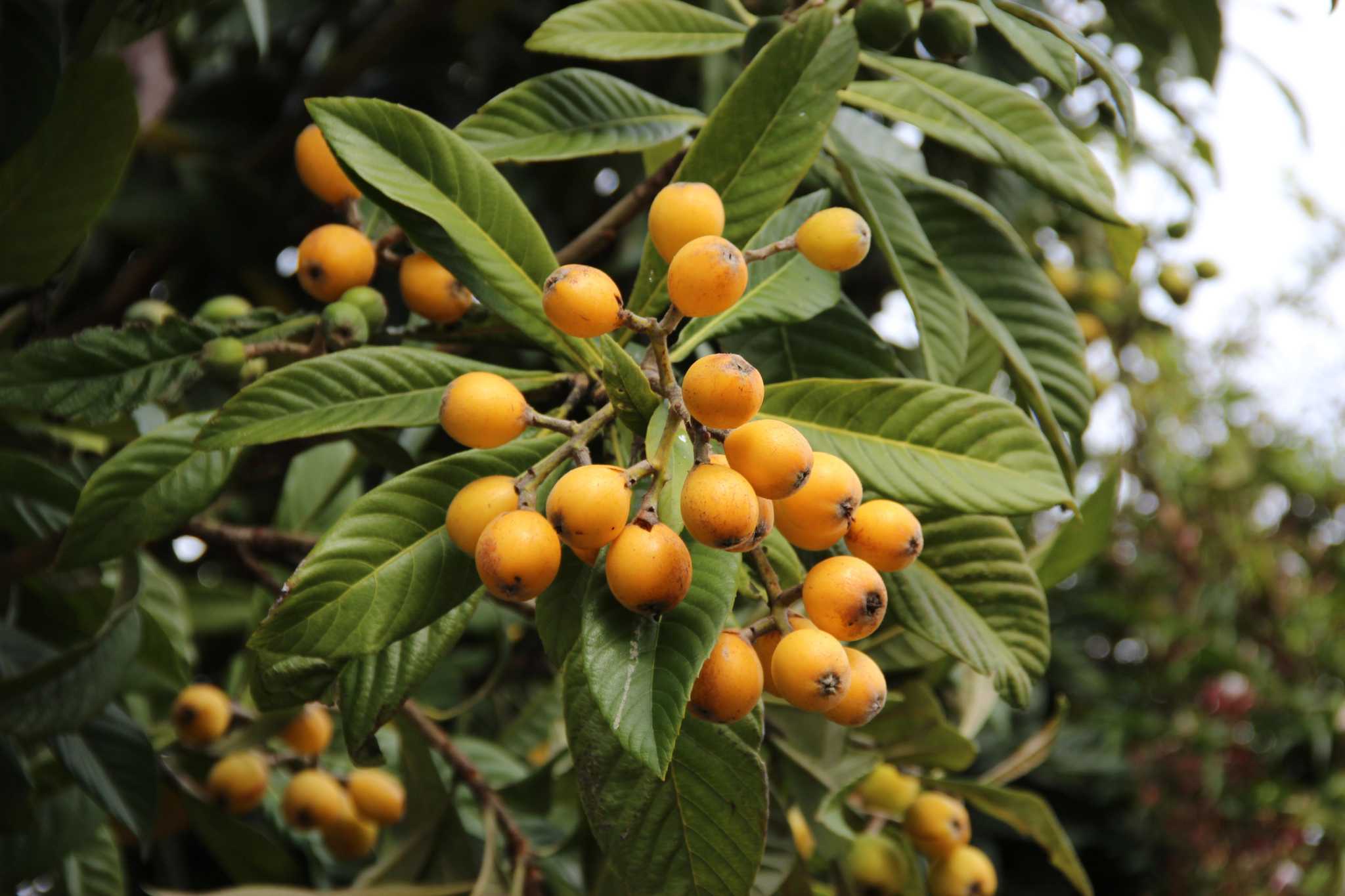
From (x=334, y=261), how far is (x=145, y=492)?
0.86ft

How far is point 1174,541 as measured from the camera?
286 cm

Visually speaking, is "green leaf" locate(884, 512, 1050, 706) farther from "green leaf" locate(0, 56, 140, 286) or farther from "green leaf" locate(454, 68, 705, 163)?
"green leaf" locate(0, 56, 140, 286)

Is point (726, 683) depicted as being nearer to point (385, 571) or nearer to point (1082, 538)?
point (385, 571)

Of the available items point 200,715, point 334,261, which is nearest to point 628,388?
point 334,261

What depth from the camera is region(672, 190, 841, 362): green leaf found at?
912 mm

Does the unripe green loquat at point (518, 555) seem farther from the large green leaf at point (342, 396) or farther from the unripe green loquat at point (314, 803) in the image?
the unripe green loquat at point (314, 803)

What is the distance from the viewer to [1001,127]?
974mm

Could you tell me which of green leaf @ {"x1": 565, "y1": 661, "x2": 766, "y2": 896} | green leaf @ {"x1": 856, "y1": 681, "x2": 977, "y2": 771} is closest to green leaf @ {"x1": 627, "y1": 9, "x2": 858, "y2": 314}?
green leaf @ {"x1": 565, "y1": 661, "x2": 766, "y2": 896}

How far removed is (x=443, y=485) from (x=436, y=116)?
1563 millimetres

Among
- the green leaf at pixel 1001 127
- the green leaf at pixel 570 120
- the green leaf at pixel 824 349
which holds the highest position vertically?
the green leaf at pixel 1001 127

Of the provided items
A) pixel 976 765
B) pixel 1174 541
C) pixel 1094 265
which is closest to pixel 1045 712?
pixel 976 765

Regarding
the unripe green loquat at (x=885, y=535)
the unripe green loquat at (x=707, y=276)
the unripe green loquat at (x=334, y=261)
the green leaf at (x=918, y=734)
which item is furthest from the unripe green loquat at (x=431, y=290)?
the green leaf at (x=918, y=734)

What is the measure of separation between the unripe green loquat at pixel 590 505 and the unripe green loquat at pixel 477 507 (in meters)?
0.06

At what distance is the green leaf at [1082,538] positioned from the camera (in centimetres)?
120
